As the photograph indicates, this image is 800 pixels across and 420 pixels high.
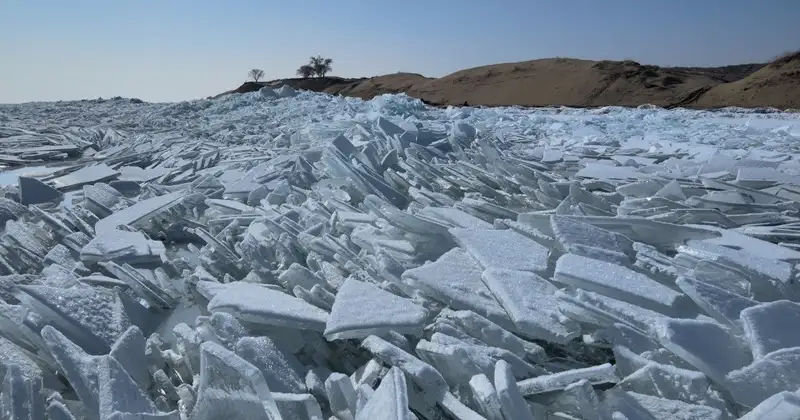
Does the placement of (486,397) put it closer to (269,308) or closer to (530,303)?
(530,303)

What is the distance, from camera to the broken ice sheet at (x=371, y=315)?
6.16 feet

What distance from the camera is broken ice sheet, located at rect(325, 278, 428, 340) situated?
1.88 meters

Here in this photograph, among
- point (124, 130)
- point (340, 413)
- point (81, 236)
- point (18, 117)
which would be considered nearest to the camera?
point (340, 413)

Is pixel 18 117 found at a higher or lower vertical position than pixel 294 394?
higher

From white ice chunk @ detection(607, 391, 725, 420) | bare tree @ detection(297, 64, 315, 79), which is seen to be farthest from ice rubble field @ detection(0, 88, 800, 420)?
bare tree @ detection(297, 64, 315, 79)

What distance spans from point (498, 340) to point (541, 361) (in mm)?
173

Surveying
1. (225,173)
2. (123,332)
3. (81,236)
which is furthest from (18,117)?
(123,332)

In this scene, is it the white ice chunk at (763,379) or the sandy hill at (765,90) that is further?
the sandy hill at (765,90)

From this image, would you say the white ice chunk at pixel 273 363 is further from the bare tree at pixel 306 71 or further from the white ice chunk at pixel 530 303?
the bare tree at pixel 306 71

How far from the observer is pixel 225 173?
5.42m

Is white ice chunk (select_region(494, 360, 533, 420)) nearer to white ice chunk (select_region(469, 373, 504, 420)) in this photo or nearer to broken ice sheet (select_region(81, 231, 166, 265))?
white ice chunk (select_region(469, 373, 504, 420))

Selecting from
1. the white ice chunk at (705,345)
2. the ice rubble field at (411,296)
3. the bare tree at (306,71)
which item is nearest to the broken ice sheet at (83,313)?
the ice rubble field at (411,296)

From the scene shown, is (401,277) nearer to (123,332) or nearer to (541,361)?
(541,361)

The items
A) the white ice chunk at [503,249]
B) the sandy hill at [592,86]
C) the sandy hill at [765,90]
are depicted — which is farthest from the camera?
the sandy hill at [592,86]
